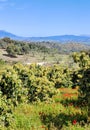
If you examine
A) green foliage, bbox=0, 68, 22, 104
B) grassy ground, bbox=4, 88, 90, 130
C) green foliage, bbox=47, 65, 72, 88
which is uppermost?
green foliage, bbox=0, 68, 22, 104

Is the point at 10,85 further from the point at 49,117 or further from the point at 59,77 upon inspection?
the point at 59,77

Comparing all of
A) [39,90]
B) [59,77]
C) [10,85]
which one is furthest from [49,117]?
[59,77]

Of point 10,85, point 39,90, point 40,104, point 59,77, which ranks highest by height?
point 10,85

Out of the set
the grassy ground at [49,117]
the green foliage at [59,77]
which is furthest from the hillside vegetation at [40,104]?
the green foliage at [59,77]

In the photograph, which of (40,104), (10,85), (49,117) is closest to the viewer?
(49,117)

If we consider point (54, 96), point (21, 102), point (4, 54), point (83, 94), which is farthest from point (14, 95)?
point (4, 54)

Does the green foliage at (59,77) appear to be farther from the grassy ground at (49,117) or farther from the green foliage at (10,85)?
the green foliage at (10,85)

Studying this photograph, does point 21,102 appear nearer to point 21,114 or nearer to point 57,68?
point 21,114

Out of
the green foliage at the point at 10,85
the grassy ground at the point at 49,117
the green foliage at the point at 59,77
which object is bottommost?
the green foliage at the point at 59,77

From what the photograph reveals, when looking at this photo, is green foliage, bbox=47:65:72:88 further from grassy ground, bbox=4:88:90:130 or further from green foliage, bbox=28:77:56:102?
grassy ground, bbox=4:88:90:130

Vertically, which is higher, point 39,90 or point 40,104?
point 39,90

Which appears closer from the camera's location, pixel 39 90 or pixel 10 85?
pixel 10 85

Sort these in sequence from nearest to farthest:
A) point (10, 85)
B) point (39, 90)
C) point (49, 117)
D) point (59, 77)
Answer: point (49, 117) < point (10, 85) < point (39, 90) < point (59, 77)

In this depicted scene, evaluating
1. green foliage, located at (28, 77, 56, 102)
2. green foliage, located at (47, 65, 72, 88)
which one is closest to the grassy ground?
green foliage, located at (28, 77, 56, 102)
